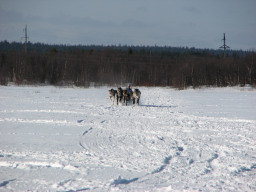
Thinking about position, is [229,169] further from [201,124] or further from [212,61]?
[212,61]

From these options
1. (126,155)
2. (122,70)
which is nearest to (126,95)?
(126,155)

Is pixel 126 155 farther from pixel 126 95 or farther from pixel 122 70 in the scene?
pixel 122 70

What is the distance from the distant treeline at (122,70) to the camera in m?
55.8

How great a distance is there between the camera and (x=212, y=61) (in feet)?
202

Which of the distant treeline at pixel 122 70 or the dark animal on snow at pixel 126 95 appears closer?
the dark animal on snow at pixel 126 95

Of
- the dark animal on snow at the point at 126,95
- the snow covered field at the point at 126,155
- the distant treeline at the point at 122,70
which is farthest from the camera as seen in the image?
the distant treeline at the point at 122,70

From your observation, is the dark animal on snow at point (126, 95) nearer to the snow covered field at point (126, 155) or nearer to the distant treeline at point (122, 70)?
the snow covered field at point (126, 155)

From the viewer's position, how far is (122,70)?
74.2m

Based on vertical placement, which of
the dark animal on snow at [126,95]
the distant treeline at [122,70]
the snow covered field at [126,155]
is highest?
the distant treeline at [122,70]

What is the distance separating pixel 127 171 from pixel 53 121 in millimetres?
7721

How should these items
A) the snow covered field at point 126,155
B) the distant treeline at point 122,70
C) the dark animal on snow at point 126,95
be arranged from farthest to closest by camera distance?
the distant treeline at point 122,70, the dark animal on snow at point 126,95, the snow covered field at point 126,155

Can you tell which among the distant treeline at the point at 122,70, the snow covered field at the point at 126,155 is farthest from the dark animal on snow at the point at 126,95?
the distant treeline at the point at 122,70

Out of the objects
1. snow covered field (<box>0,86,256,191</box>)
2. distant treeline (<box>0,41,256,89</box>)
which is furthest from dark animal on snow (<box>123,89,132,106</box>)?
distant treeline (<box>0,41,256,89</box>)

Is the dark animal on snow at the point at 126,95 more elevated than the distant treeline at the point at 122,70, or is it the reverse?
the distant treeline at the point at 122,70
